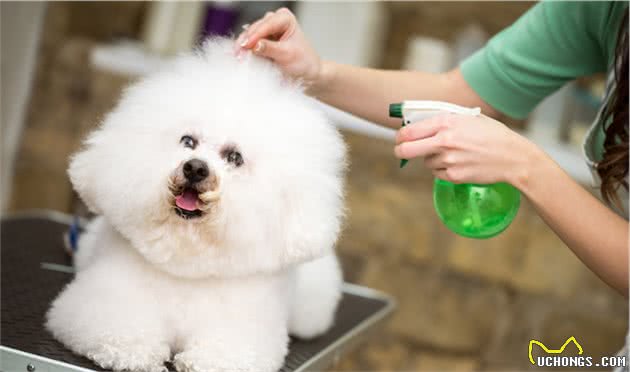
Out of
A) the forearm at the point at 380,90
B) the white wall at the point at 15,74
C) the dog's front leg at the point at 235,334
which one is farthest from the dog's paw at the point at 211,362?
the white wall at the point at 15,74

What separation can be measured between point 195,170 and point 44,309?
438 mm

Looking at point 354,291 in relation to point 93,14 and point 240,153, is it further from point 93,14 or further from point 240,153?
point 93,14

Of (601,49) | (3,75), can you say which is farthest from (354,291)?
(3,75)

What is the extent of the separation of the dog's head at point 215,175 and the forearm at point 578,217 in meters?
0.27

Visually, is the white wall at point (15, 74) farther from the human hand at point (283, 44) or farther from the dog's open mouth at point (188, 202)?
the dog's open mouth at point (188, 202)

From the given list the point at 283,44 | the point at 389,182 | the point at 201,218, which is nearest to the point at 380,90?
the point at 283,44

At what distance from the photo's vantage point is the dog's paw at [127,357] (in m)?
1.04

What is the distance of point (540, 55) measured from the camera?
142 cm

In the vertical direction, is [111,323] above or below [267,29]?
below

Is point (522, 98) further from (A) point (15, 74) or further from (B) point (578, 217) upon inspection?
(A) point (15, 74)

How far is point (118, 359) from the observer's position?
1037 millimetres

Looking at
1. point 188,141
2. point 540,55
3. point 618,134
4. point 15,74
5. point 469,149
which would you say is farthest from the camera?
point 15,74

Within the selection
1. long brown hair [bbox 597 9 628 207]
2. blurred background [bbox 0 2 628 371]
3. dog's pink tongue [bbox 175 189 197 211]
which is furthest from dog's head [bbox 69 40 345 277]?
blurred background [bbox 0 2 628 371]

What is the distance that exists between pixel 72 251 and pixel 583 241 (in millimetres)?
1016
